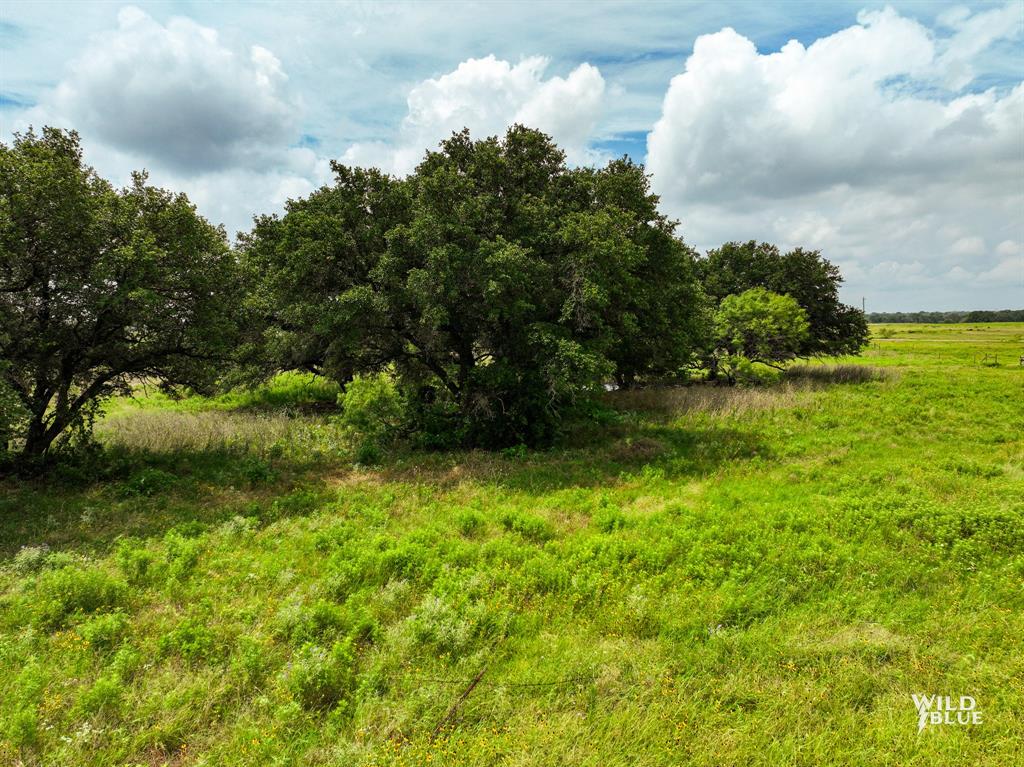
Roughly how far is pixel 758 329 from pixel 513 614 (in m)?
29.3

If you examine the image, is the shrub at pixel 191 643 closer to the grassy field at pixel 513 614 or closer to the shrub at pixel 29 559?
the grassy field at pixel 513 614

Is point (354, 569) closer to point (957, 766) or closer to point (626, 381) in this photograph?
point (957, 766)

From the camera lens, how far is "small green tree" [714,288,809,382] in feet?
99.6

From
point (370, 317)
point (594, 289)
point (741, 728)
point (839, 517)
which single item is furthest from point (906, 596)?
point (370, 317)

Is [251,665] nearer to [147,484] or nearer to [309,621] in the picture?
[309,621]

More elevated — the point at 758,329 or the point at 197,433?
the point at 758,329

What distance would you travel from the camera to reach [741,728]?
516 centimetres

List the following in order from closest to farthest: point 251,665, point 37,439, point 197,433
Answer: point 251,665 → point 37,439 → point 197,433

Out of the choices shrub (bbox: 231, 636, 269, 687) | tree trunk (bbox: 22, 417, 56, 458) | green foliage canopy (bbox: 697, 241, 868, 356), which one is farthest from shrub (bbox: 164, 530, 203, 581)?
green foliage canopy (bbox: 697, 241, 868, 356)

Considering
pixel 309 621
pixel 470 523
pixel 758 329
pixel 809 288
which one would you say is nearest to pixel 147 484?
pixel 309 621

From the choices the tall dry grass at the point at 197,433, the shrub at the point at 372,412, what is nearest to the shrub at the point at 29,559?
the tall dry grass at the point at 197,433

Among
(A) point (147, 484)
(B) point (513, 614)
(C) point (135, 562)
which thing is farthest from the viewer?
(A) point (147, 484)

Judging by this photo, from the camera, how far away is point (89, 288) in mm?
11922

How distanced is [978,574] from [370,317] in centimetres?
1581
